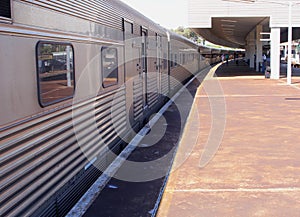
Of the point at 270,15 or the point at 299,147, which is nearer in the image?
the point at 299,147

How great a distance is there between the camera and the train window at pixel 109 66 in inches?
229

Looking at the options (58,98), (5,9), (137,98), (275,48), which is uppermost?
(275,48)

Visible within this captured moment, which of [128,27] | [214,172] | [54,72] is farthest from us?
[128,27]

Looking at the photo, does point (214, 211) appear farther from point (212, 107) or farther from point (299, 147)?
point (212, 107)

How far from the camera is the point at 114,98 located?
6.43 meters

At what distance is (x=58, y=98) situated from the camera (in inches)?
161

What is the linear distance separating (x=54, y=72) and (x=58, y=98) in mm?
270

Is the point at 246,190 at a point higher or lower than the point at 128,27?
lower

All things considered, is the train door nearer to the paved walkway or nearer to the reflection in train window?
the paved walkway

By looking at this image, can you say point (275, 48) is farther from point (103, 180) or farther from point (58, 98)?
point (58, 98)

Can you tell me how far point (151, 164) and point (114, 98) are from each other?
4.10 feet

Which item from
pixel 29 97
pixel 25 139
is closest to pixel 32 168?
pixel 25 139

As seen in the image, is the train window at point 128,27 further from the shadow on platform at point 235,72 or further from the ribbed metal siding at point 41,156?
the shadow on platform at point 235,72

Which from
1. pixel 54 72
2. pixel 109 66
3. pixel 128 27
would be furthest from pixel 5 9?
pixel 128 27
